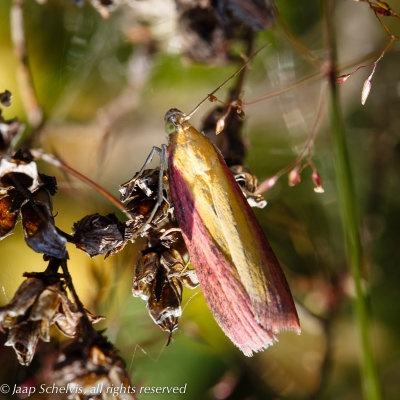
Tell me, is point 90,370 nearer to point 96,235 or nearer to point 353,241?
point 96,235

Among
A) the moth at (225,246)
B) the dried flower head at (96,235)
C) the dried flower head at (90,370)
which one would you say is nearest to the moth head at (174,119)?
the moth at (225,246)

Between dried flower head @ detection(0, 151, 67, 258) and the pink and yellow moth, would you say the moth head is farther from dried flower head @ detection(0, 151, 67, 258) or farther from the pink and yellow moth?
dried flower head @ detection(0, 151, 67, 258)

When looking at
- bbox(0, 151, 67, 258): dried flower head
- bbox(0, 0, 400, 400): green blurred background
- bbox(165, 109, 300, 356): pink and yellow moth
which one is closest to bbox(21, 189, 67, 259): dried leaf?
bbox(0, 151, 67, 258): dried flower head

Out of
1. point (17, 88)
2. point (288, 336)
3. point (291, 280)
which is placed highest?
point (17, 88)

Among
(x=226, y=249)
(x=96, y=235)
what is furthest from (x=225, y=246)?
(x=96, y=235)

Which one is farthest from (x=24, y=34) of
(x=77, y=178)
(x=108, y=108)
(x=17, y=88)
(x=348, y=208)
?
(x=348, y=208)

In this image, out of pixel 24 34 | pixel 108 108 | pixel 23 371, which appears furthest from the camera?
pixel 108 108

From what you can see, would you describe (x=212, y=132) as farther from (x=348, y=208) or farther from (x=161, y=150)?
(x=348, y=208)
